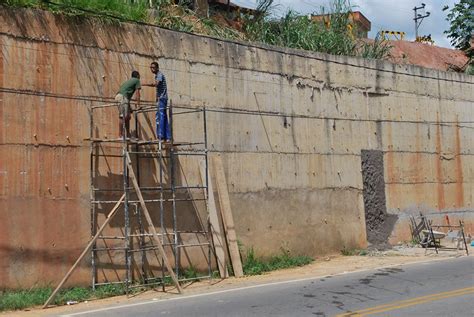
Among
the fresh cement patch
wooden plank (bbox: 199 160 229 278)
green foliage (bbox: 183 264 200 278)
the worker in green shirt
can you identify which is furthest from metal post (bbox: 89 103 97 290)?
the fresh cement patch

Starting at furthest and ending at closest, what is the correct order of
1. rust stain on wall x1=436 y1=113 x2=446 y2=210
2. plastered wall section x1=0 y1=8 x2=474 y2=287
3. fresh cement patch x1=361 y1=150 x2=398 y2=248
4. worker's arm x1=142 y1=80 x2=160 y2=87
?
rust stain on wall x1=436 y1=113 x2=446 y2=210 → fresh cement patch x1=361 y1=150 x2=398 y2=248 → worker's arm x1=142 y1=80 x2=160 y2=87 → plastered wall section x1=0 y1=8 x2=474 y2=287

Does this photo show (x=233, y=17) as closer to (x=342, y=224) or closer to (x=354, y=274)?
(x=342, y=224)

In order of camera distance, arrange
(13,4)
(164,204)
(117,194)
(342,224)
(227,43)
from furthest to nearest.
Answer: (342,224) → (227,43) → (164,204) → (117,194) → (13,4)

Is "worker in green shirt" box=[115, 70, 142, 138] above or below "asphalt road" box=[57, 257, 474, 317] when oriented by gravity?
above

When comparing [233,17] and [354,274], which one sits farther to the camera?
[233,17]

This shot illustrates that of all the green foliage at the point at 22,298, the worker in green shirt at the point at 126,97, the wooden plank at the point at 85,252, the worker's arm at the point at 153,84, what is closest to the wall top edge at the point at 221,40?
the worker's arm at the point at 153,84

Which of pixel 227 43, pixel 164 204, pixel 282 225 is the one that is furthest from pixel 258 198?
pixel 227 43

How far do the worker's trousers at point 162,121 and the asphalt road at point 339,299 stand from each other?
340 cm

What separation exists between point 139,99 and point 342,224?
7165mm

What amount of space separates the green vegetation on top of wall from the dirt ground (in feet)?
18.3

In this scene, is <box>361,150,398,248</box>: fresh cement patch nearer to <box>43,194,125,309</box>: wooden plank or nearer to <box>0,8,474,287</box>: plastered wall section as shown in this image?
<box>0,8,474,287</box>: plastered wall section

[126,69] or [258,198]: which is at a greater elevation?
[126,69]

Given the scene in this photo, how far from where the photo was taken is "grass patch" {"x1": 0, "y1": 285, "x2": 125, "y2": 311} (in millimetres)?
10695

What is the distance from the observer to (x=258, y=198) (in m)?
15.5
